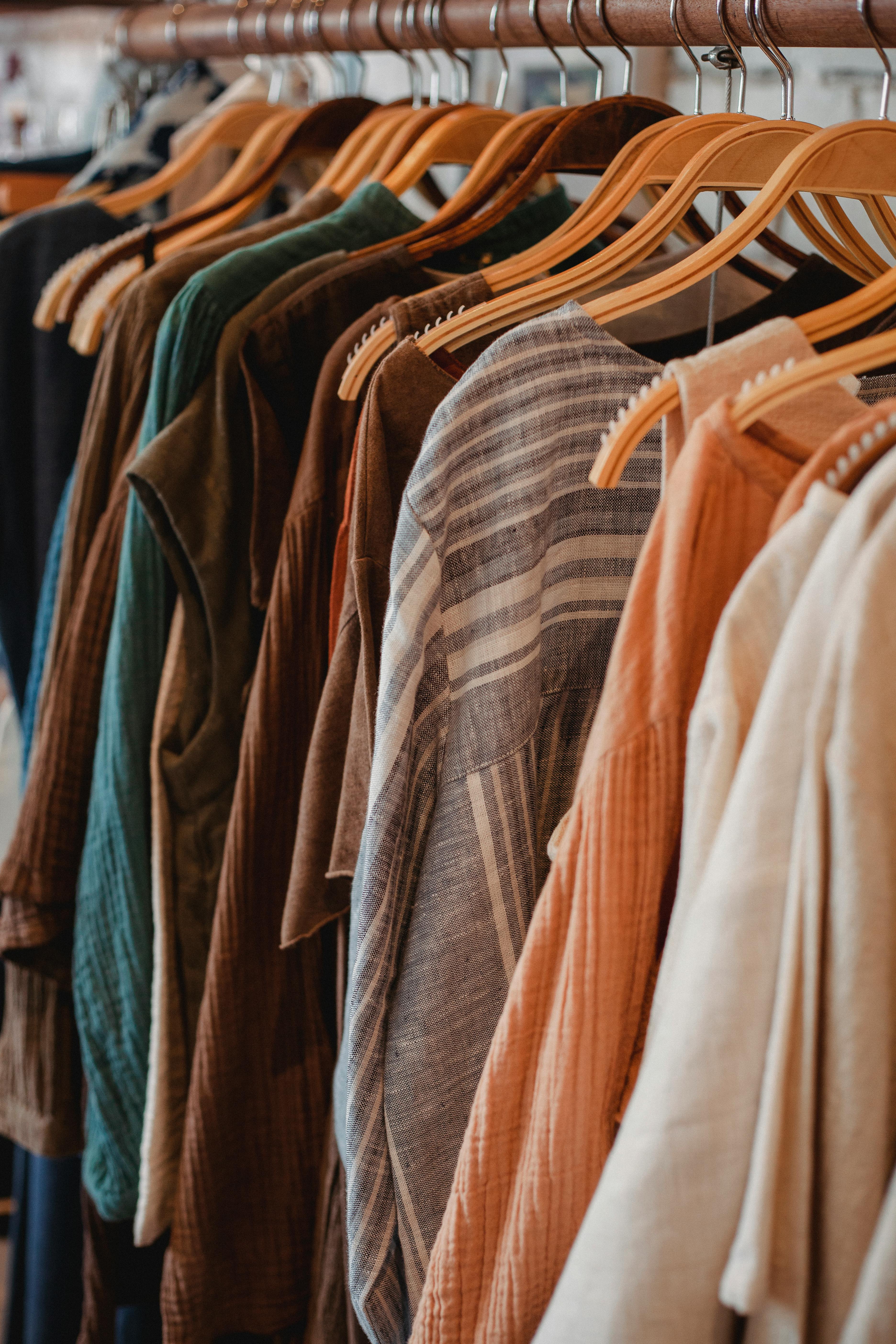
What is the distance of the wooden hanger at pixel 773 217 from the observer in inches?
18.6

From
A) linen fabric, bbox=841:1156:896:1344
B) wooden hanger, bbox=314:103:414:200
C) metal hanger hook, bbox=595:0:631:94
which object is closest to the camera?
linen fabric, bbox=841:1156:896:1344

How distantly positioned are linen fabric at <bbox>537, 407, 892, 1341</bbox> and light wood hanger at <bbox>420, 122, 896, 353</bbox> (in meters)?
0.25

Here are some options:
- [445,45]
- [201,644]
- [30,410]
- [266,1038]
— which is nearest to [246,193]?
[445,45]

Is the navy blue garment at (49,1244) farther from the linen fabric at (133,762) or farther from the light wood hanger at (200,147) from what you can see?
the light wood hanger at (200,147)

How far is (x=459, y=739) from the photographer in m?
0.58

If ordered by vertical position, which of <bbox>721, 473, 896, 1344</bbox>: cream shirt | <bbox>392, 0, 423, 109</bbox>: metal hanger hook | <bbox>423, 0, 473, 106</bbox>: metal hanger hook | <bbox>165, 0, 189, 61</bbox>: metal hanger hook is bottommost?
<bbox>721, 473, 896, 1344</bbox>: cream shirt

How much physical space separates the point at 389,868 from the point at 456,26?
2.40 ft

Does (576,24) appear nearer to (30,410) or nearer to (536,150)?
(536,150)

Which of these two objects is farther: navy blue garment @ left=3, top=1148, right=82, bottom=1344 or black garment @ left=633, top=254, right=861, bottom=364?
navy blue garment @ left=3, top=1148, right=82, bottom=1344

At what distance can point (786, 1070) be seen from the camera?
15.0 inches

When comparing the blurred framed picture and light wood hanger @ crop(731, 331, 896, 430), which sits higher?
the blurred framed picture

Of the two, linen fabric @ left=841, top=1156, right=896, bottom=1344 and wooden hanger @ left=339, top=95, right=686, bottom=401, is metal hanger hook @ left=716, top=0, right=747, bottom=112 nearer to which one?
wooden hanger @ left=339, top=95, right=686, bottom=401

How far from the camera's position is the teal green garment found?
2.44 feet

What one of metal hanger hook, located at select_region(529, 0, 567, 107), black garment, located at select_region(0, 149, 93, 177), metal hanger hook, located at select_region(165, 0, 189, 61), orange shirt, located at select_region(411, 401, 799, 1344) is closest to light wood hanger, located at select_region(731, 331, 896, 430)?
orange shirt, located at select_region(411, 401, 799, 1344)
